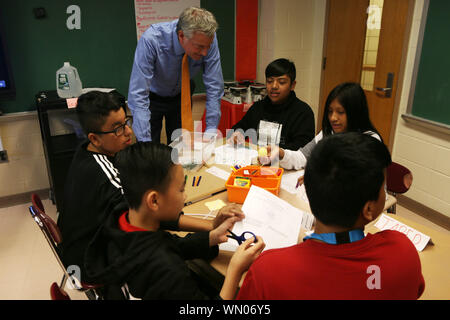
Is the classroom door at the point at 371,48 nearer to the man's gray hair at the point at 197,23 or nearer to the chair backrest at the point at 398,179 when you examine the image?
the chair backrest at the point at 398,179

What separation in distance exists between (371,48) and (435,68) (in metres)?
0.70

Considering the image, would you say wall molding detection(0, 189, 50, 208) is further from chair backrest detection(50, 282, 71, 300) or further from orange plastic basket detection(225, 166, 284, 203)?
chair backrest detection(50, 282, 71, 300)

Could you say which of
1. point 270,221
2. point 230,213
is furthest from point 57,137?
point 270,221

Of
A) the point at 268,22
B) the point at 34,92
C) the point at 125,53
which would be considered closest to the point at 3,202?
the point at 34,92

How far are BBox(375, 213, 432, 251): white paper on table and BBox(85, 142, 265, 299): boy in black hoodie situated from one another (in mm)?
603

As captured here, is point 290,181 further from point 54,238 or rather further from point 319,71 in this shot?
point 319,71

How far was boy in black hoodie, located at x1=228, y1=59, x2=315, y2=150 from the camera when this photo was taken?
2.35 m

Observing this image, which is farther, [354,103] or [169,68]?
[169,68]

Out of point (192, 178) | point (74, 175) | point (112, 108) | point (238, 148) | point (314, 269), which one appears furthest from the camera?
point (238, 148)

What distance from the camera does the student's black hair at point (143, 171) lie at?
107 cm

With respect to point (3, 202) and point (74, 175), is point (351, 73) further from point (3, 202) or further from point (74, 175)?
point (3, 202)

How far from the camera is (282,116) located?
2484 millimetres
